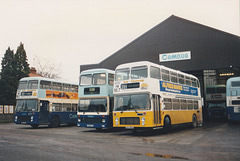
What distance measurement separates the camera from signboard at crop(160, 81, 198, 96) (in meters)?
15.7

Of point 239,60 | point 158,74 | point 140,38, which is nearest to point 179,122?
point 158,74

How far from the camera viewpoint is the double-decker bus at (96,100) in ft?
55.2

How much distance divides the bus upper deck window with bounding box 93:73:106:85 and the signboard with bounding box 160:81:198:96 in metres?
4.13

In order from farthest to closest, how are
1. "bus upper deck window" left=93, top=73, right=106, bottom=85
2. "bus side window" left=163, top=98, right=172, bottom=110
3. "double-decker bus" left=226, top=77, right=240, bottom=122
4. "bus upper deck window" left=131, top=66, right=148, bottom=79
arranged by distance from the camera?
"double-decker bus" left=226, top=77, right=240, bottom=122 → "bus upper deck window" left=93, top=73, right=106, bottom=85 → "bus side window" left=163, top=98, right=172, bottom=110 → "bus upper deck window" left=131, top=66, right=148, bottom=79

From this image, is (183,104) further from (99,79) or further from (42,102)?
(42,102)

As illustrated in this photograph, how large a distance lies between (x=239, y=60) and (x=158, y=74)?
44.4ft

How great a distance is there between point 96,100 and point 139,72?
4.10 meters

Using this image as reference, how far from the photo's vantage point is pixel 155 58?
29.1 meters

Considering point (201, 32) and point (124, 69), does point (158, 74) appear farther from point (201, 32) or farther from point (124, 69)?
point (201, 32)

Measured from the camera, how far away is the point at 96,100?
56.2ft

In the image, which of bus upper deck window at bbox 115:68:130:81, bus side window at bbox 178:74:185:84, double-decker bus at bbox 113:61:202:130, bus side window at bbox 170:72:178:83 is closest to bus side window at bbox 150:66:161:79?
double-decker bus at bbox 113:61:202:130

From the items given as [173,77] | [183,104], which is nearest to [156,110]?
[173,77]

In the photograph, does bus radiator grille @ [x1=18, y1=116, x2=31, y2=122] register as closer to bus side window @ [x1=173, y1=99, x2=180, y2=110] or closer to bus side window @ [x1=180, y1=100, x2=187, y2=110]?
bus side window @ [x1=173, y1=99, x2=180, y2=110]

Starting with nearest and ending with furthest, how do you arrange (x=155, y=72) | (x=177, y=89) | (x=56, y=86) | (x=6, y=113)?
1. (x=155, y=72)
2. (x=177, y=89)
3. (x=56, y=86)
4. (x=6, y=113)
